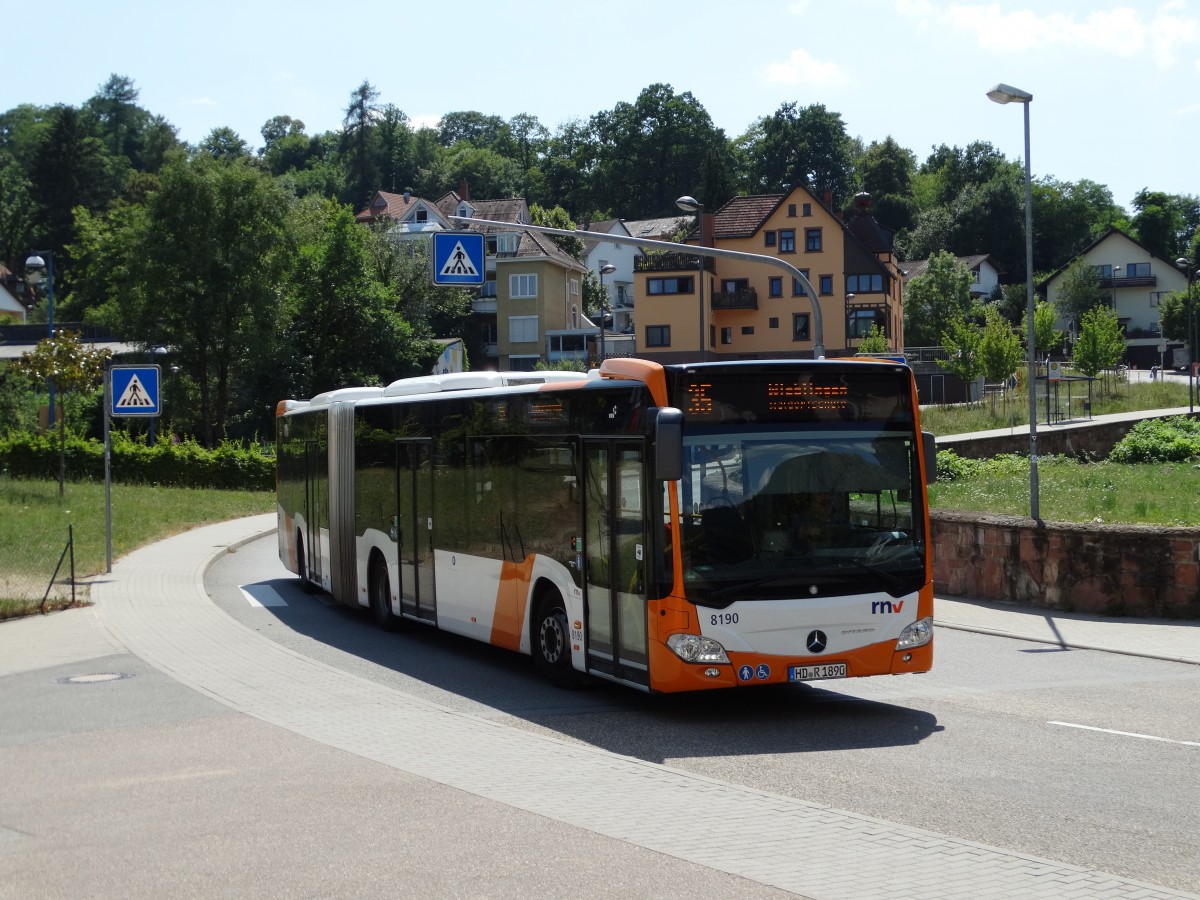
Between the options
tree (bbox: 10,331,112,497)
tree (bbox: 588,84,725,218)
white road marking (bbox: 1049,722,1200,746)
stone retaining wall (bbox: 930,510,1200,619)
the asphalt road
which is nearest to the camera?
the asphalt road

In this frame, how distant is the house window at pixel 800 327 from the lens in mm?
83481

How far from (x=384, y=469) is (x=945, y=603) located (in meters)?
8.41

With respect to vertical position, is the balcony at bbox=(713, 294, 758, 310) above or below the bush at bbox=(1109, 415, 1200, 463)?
above

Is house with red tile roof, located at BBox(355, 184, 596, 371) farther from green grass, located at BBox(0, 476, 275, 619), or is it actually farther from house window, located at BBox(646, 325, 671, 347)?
green grass, located at BBox(0, 476, 275, 619)

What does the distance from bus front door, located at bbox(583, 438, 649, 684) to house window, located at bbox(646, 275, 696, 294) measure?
234ft

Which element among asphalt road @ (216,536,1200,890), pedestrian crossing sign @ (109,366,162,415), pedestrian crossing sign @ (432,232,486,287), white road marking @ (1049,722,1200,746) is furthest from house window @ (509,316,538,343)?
white road marking @ (1049,722,1200,746)

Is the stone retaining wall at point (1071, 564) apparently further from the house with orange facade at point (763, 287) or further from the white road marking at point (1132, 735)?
the house with orange facade at point (763, 287)

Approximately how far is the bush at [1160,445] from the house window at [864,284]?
148 ft

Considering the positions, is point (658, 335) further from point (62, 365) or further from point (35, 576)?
point (35, 576)

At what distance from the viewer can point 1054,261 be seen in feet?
426

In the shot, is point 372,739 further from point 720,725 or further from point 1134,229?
point 1134,229

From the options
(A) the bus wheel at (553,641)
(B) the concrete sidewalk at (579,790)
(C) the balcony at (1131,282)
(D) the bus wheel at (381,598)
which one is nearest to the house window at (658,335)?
(C) the balcony at (1131,282)

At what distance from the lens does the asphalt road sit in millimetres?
7930

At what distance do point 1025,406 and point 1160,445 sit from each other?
67.9ft
